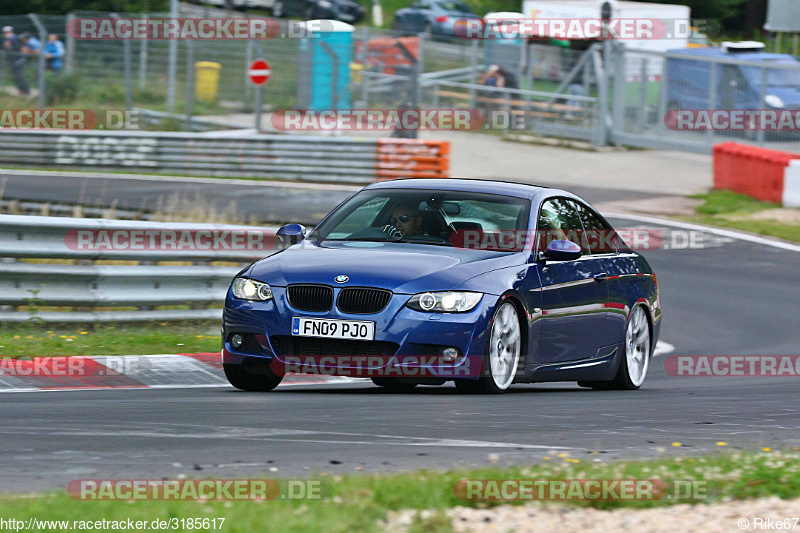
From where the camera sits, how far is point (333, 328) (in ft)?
25.9

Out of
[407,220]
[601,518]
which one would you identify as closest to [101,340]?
[407,220]

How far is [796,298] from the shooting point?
15.9 meters

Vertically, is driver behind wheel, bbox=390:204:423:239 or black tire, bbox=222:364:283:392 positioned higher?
driver behind wheel, bbox=390:204:423:239

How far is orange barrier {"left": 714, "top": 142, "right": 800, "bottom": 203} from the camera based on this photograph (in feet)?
74.3

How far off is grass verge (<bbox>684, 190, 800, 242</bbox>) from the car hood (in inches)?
507

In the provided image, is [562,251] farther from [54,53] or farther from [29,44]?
[29,44]

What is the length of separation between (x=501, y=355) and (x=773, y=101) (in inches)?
777

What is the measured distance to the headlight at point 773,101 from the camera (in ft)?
86.1

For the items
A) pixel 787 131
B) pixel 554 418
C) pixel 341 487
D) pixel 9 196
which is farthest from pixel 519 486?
pixel 787 131

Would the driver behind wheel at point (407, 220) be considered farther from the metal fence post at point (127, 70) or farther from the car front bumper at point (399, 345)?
the metal fence post at point (127, 70)

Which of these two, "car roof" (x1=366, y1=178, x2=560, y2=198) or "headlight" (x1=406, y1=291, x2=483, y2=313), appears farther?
"car roof" (x1=366, y1=178, x2=560, y2=198)

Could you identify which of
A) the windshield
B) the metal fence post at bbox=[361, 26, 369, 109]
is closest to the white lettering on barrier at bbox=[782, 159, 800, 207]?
the metal fence post at bbox=[361, 26, 369, 109]

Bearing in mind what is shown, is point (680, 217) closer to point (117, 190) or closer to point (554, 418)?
point (117, 190)

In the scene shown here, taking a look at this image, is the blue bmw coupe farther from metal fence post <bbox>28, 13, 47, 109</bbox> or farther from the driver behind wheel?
metal fence post <bbox>28, 13, 47, 109</bbox>
